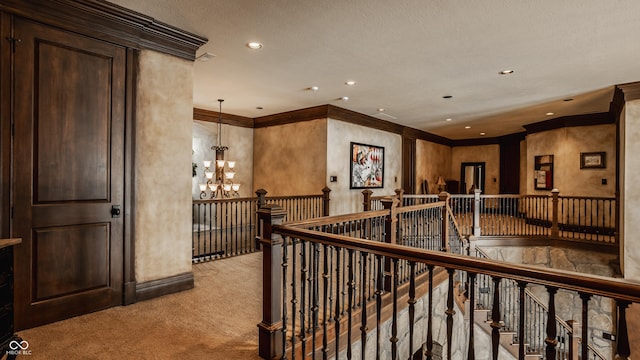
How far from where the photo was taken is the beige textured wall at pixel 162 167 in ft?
11.2

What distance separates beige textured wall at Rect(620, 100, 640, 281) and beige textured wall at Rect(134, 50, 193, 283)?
7015mm

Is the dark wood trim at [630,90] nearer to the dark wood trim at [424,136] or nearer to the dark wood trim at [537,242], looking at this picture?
the dark wood trim at [537,242]

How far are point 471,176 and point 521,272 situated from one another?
13.1 meters

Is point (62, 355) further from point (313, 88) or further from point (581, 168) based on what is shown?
point (581, 168)

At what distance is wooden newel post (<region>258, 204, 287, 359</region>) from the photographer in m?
2.39

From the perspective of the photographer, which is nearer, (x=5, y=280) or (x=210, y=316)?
(x=5, y=280)

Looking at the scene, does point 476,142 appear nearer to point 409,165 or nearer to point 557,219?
point 409,165

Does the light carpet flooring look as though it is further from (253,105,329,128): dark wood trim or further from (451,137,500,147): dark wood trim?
(451,137,500,147): dark wood trim

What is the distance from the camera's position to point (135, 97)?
11.0 ft

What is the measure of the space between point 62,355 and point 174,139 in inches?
86.4

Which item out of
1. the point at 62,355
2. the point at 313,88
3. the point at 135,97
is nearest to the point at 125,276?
the point at 62,355

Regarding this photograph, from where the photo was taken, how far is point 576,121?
8414mm

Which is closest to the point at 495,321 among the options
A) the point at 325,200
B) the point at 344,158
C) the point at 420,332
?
the point at 420,332

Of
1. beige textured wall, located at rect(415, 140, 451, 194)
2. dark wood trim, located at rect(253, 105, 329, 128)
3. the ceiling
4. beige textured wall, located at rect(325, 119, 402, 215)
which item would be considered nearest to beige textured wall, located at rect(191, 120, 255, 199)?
dark wood trim, located at rect(253, 105, 329, 128)
